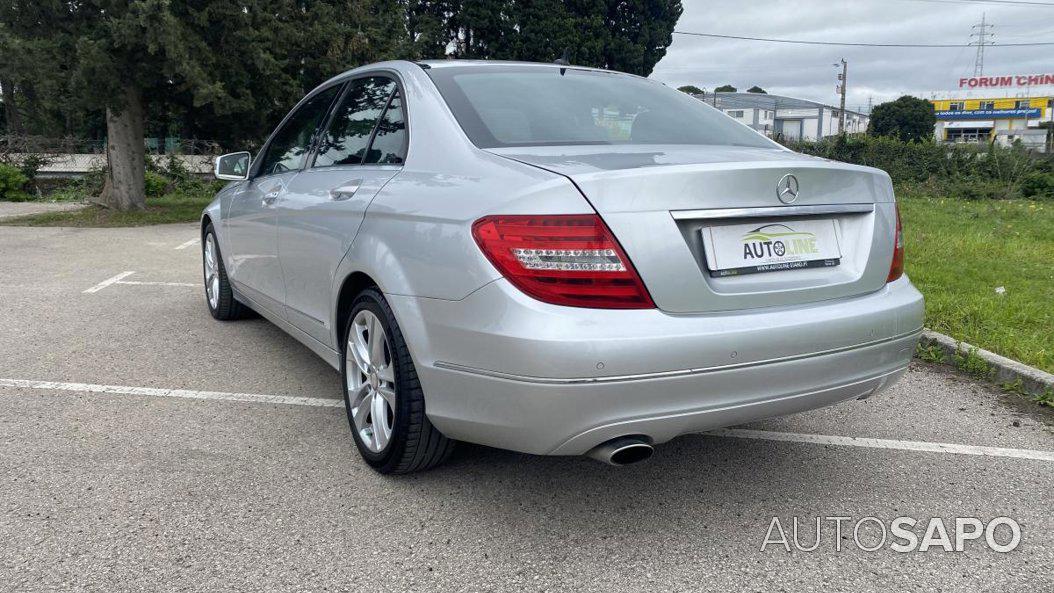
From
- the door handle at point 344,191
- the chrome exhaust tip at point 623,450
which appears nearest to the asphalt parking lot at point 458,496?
the chrome exhaust tip at point 623,450

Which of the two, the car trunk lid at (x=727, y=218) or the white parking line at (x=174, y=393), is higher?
the car trunk lid at (x=727, y=218)

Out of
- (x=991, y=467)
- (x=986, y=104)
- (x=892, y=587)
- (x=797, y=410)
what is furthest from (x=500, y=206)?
(x=986, y=104)

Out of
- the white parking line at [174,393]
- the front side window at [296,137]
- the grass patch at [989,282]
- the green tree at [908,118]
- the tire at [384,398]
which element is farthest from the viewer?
the green tree at [908,118]

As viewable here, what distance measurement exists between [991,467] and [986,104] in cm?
11827

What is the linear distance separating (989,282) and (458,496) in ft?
18.9

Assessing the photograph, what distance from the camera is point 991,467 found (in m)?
3.25

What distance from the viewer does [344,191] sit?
330cm

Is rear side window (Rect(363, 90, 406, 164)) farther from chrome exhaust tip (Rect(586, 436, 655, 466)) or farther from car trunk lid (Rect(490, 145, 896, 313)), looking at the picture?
chrome exhaust tip (Rect(586, 436, 655, 466))

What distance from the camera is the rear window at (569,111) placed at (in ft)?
9.75

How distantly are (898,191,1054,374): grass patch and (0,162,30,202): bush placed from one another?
17125 mm

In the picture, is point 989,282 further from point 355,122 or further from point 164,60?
point 164,60

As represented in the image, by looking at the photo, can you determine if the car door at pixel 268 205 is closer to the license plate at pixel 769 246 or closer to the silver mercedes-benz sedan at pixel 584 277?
the silver mercedes-benz sedan at pixel 584 277

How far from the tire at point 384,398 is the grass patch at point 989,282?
3340 mm

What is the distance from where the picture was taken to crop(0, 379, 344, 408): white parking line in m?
4.00
